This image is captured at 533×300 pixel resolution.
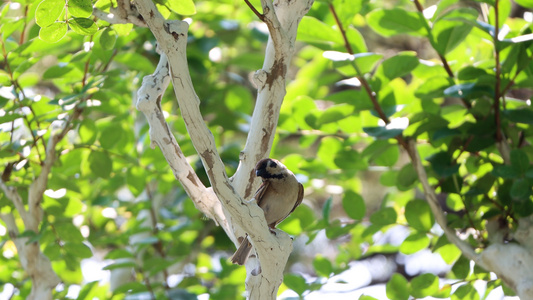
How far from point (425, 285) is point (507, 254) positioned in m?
0.33

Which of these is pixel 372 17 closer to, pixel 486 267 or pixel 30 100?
pixel 486 267

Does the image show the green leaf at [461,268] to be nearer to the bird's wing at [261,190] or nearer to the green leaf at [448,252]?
the green leaf at [448,252]

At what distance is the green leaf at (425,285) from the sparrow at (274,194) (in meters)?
0.57

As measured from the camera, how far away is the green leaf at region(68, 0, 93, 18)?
166cm

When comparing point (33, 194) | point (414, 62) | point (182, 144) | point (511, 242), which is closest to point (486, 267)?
point (511, 242)

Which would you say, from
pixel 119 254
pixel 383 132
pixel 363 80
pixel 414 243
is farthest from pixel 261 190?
pixel 119 254

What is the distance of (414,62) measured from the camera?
2346mm

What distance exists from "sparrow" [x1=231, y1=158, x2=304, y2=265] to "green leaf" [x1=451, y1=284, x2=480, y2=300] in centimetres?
72

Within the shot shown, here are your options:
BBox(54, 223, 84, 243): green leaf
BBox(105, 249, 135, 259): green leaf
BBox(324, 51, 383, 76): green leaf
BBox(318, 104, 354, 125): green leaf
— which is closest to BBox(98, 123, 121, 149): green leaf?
BBox(54, 223, 84, 243): green leaf

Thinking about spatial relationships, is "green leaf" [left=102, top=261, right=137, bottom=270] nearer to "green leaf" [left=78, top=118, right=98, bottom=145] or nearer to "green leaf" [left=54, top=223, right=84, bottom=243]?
"green leaf" [left=54, top=223, right=84, bottom=243]

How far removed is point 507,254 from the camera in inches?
85.2

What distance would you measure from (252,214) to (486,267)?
102 centimetres

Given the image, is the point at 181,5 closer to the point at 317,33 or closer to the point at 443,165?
the point at 317,33

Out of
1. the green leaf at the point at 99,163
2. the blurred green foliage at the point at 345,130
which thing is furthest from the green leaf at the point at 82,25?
the green leaf at the point at 99,163
